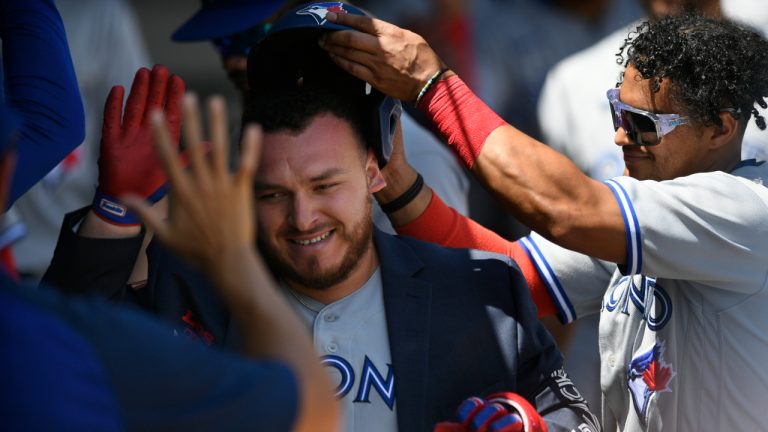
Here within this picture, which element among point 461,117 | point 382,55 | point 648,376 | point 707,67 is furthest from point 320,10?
point 648,376

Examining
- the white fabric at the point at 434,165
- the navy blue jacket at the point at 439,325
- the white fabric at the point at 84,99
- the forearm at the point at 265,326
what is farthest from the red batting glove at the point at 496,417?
the white fabric at the point at 84,99

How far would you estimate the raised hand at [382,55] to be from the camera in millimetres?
2469

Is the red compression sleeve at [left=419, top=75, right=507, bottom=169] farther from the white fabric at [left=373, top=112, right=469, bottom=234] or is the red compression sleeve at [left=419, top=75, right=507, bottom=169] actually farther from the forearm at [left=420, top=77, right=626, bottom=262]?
the white fabric at [left=373, top=112, right=469, bottom=234]

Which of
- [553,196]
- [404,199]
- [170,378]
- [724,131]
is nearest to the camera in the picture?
[170,378]

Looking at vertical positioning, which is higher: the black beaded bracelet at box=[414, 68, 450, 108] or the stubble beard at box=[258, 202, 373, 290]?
the black beaded bracelet at box=[414, 68, 450, 108]

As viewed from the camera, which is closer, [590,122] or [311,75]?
[311,75]

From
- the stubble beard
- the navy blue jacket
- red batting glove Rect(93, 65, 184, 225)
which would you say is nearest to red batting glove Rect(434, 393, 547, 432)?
the navy blue jacket

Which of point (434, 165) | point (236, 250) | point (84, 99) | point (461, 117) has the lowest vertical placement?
point (84, 99)

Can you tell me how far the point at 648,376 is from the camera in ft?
8.91

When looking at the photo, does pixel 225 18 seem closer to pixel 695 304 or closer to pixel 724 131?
pixel 724 131

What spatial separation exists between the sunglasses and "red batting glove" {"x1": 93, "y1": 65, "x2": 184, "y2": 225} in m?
1.23

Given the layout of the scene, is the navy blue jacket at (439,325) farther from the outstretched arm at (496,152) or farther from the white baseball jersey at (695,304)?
the white baseball jersey at (695,304)

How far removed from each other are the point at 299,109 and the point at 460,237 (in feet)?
2.34

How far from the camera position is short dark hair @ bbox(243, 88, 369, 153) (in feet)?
8.18
